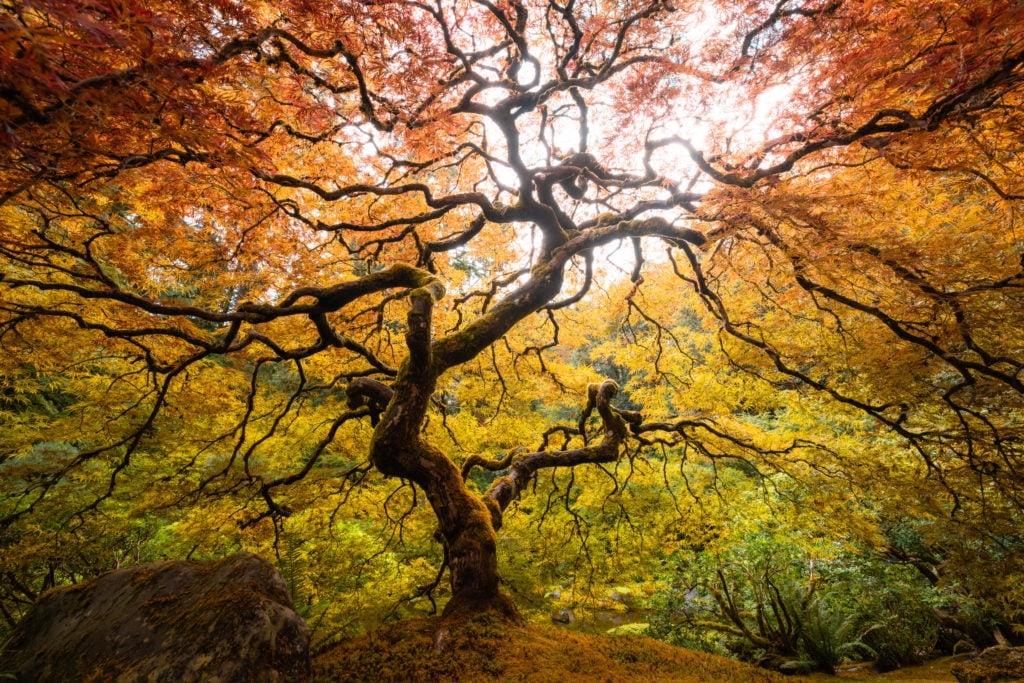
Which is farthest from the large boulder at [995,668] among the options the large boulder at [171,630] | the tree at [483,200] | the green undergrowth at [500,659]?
the large boulder at [171,630]

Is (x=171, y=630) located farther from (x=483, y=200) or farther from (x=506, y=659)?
(x=483, y=200)

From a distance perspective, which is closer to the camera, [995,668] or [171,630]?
[171,630]

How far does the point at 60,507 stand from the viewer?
487cm

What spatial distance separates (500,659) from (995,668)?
4.14 meters

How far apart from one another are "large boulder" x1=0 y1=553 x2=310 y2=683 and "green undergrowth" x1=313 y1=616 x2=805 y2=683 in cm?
40

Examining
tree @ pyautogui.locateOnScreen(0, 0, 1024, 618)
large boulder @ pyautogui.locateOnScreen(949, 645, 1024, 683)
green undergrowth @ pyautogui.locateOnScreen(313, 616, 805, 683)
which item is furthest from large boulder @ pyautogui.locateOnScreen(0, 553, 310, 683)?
large boulder @ pyautogui.locateOnScreen(949, 645, 1024, 683)

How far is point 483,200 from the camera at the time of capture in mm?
3426

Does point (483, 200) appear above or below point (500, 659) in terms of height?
above

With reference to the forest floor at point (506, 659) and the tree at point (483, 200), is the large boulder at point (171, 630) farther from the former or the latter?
the tree at point (483, 200)

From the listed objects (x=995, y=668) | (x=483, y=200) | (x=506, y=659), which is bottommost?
(x=995, y=668)

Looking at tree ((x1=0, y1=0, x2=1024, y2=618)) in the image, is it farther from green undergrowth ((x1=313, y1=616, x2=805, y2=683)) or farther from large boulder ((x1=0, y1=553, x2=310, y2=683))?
large boulder ((x1=0, y1=553, x2=310, y2=683))

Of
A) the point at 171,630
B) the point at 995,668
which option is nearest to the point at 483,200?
the point at 171,630

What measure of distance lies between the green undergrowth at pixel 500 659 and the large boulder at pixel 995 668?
1.89 metres

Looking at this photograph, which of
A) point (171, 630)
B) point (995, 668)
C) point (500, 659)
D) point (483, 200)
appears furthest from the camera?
point (483, 200)
